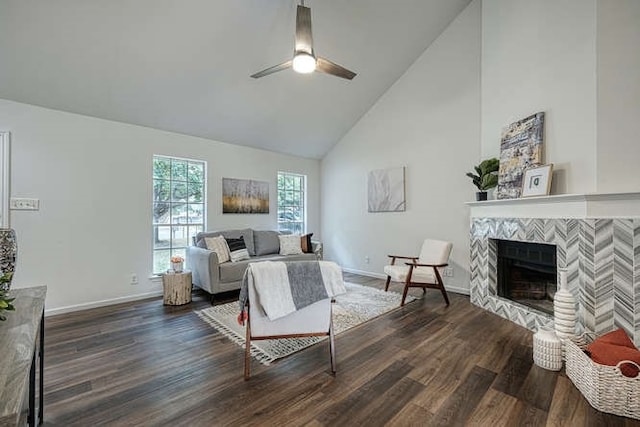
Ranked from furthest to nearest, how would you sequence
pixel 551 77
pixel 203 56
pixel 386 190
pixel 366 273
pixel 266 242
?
pixel 366 273
pixel 386 190
pixel 266 242
pixel 203 56
pixel 551 77

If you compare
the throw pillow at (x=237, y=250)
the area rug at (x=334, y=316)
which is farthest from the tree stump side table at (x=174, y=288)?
the throw pillow at (x=237, y=250)

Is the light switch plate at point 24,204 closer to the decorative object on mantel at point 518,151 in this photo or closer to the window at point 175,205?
the window at point 175,205

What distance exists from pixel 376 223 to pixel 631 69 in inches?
140

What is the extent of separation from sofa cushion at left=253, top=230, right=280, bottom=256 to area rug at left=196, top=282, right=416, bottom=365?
1232 mm

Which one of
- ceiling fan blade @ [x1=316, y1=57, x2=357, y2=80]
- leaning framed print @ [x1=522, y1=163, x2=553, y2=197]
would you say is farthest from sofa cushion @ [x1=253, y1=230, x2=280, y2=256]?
leaning framed print @ [x1=522, y1=163, x2=553, y2=197]

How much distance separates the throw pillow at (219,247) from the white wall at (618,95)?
417 centimetres

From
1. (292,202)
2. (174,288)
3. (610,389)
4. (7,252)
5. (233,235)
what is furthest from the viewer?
(292,202)

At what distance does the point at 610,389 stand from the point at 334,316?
2212 mm

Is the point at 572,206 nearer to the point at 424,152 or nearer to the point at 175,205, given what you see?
the point at 424,152

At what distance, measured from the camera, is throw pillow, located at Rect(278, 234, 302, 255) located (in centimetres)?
484

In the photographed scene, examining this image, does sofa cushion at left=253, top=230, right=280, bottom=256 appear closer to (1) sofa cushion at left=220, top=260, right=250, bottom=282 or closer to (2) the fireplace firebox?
(1) sofa cushion at left=220, top=260, right=250, bottom=282

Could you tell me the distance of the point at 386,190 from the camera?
502 cm

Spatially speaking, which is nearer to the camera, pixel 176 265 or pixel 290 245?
pixel 176 265

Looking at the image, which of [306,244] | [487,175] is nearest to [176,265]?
[306,244]
